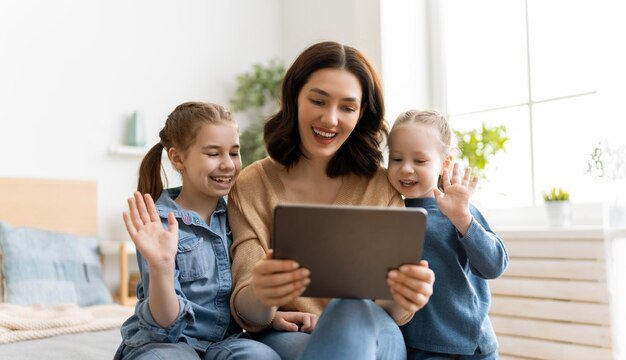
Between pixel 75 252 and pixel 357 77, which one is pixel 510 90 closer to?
pixel 357 77

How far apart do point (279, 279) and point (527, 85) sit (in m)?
2.47

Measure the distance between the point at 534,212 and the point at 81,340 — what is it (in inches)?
83.2

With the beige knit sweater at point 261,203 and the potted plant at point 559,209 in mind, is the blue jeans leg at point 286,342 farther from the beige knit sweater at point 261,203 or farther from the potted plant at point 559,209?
the potted plant at point 559,209

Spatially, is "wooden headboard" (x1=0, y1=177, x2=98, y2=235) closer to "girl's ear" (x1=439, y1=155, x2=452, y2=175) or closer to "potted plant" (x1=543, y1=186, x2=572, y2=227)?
"potted plant" (x1=543, y1=186, x2=572, y2=227)

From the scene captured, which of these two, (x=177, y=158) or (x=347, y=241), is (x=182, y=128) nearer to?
(x=177, y=158)

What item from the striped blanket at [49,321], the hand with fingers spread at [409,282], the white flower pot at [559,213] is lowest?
the striped blanket at [49,321]

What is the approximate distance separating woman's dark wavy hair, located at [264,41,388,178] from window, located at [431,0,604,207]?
1583mm

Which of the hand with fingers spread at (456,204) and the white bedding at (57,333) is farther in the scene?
the white bedding at (57,333)

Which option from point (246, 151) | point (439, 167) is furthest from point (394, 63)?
point (439, 167)

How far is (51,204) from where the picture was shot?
3275 mm

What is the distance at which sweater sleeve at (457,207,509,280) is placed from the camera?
1.29 m

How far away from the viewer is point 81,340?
200 cm

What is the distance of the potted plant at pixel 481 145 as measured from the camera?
2977mm

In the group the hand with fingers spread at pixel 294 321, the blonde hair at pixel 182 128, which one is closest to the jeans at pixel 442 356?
the hand with fingers spread at pixel 294 321
